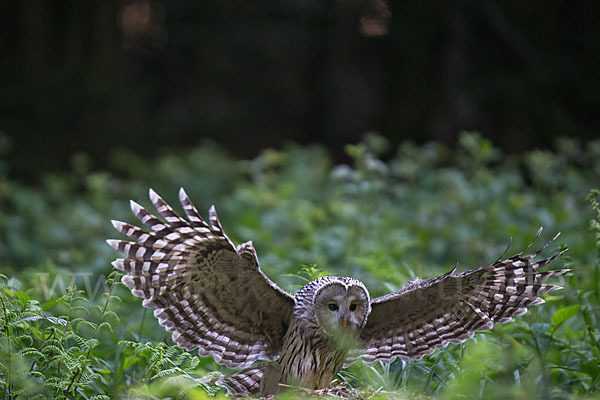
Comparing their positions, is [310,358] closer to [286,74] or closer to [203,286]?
[203,286]

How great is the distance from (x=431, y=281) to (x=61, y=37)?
12769 millimetres

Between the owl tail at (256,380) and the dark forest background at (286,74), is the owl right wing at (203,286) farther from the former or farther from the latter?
the dark forest background at (286,74)

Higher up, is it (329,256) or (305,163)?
(305,163)

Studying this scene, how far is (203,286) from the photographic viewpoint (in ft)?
10.7

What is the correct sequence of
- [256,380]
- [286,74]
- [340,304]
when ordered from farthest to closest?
1. [286,74]
2. [256,380]
3. [340,304]

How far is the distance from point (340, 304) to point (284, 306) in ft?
1.13

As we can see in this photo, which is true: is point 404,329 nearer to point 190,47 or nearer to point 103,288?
point 103,288

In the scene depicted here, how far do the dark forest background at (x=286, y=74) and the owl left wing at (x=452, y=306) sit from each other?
7410 mm

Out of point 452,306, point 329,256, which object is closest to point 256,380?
point 452,306

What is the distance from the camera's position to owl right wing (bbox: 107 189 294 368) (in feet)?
10.1

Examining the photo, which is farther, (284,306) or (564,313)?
(564,313)

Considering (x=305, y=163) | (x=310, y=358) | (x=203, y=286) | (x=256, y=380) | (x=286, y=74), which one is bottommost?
(x=256, y=380)

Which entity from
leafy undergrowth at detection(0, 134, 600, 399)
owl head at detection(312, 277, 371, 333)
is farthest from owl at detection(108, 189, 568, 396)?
leafy undergrowth at detection(0, 134, 600, 399)

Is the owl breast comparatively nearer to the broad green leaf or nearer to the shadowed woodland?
the shadowed woodland
